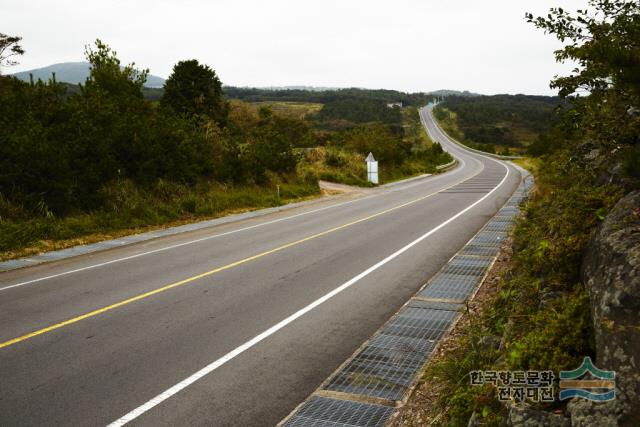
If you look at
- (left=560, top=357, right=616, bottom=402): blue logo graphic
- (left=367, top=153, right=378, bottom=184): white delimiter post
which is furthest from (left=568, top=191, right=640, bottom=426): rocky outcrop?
(left=367, top=153, right=378, bottom=184): white delimiter post

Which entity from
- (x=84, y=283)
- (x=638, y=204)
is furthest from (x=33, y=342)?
(x=638, y=204)

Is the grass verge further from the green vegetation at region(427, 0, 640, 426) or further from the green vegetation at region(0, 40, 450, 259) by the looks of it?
the green vegetation at region(427, 0, 640, 426)

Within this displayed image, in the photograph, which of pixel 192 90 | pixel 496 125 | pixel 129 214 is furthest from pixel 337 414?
pixel 496 125

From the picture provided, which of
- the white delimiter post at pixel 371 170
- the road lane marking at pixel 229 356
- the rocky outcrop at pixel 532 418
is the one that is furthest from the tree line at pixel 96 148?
the rocky outcrop at pixel 532 418

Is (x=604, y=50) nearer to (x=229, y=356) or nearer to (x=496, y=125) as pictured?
(x=229, y=356)

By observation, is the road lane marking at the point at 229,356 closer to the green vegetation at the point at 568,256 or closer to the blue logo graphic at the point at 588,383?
the green vegetation at the point at 568,256

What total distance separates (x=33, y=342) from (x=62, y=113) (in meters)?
13.4

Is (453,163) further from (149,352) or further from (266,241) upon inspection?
(149,352)

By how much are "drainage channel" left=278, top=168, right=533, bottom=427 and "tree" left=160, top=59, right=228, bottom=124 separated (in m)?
29.1

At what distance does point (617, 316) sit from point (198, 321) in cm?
561

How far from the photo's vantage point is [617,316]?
10.7 feet

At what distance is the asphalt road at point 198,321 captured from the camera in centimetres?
498

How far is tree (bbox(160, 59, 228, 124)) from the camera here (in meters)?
34.8

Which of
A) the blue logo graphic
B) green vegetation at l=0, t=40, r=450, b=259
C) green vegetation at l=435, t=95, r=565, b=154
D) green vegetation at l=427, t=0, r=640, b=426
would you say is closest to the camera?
the blue logo graphic
